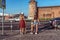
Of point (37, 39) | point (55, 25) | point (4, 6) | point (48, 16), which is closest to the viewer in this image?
point (37, 39)

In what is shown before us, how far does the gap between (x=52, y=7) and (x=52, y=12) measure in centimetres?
230

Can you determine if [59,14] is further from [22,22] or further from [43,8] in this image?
[22,22]

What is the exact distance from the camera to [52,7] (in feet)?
292

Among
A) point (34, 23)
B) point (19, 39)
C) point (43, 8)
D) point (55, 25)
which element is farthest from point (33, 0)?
point (19, 39)

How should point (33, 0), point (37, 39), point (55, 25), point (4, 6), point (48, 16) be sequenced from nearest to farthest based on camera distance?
point (37, 39), point (4, 6), point (55, 25), point (33, 0), point (48, 16)

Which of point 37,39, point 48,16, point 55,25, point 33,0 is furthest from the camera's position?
point 48,16

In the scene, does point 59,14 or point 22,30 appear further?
point 59,14

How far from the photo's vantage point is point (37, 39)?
16.5 metres

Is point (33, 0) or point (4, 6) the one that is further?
point (33, 0)

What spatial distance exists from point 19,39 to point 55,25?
16.4 metres

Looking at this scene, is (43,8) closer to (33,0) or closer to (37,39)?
(33,0)

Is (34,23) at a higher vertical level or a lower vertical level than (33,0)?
lower

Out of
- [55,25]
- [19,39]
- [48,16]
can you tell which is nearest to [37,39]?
[19,39]

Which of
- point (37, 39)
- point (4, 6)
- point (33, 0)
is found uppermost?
point (33, 0)
